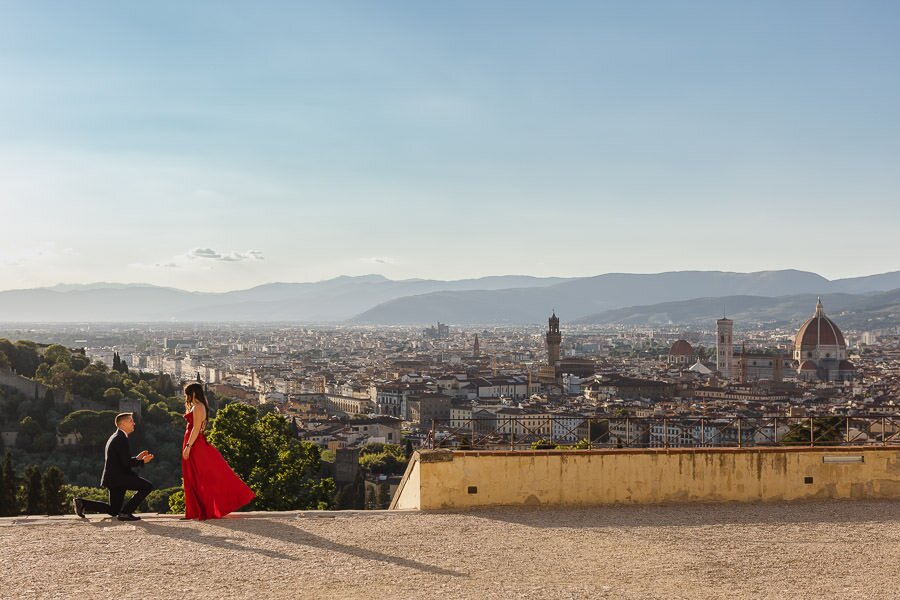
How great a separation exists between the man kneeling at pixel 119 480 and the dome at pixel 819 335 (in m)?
98.6

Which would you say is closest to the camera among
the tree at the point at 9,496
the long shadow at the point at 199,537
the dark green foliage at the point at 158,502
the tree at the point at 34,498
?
the long shadow at the point at 199,537

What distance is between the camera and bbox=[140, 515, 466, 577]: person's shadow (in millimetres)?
5336

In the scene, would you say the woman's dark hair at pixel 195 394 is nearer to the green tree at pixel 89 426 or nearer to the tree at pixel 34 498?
the tree at pixel 34 498

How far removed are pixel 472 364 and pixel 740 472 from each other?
369 feet

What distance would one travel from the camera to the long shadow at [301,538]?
526cm

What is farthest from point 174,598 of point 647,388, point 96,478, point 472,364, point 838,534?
point 472,364

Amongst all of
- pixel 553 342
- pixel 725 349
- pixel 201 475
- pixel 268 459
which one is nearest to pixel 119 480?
pixel 201 475

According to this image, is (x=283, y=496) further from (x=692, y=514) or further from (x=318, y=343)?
(x=318, y=343)

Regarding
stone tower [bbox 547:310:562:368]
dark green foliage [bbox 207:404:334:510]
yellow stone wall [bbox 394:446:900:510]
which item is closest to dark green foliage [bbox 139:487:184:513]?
dark green foliage [bbox 207:404:334:510]

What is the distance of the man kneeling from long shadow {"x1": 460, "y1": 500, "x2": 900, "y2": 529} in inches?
81.4

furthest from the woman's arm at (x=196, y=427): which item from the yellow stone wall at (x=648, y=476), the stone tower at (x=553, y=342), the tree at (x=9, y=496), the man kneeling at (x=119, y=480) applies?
the stone tower at (x=553, y=342)

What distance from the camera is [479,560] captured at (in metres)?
5.38

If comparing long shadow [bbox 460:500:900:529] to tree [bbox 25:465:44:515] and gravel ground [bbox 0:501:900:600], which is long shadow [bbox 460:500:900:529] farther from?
tree [bbox 25:465:44:515]

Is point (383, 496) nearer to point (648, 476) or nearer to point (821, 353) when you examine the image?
point (648, 476)
